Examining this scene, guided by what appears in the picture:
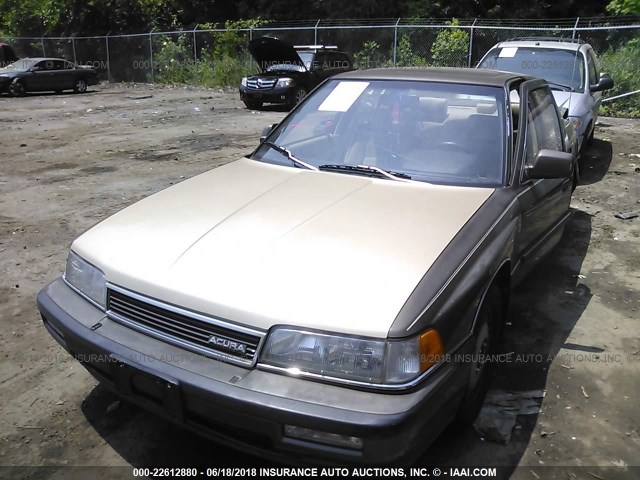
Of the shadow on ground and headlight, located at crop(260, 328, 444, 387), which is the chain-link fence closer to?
the shadow on ground

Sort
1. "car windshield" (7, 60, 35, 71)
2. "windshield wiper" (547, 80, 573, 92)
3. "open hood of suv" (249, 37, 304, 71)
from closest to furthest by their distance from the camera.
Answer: "windshield wiper" (547, 80, 573, 92)
"open hood of suv" (249, 37, 304, 71)
"car windshield" (7, 60, 35, 71)

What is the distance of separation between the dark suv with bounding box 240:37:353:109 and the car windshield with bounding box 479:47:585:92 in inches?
284

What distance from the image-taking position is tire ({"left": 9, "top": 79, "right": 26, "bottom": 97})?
69.3 feet

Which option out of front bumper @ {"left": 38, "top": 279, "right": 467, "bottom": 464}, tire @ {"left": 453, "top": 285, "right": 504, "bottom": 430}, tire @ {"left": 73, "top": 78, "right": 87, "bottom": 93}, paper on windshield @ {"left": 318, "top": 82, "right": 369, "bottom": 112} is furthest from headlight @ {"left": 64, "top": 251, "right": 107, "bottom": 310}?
tire @ {"left": 73, "top": 78, "right": 87, "bottom": 93}

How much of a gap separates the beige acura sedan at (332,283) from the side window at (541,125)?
5 cm

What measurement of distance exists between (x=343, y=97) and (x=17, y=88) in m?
21.0

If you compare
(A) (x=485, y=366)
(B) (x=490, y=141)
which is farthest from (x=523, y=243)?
(A) (x=485, y=366)

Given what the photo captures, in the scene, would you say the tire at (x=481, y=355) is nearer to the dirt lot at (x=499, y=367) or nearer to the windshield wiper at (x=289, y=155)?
the dirt lot at (x=499, y=367)

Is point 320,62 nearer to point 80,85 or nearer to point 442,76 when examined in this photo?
point 80,85

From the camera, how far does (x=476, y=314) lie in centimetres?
260

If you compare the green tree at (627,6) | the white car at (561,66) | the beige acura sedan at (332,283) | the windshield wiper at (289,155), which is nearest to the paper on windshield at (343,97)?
the beige acura sedan at (332,283)

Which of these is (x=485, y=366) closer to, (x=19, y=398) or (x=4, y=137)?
(x=19, y=398)

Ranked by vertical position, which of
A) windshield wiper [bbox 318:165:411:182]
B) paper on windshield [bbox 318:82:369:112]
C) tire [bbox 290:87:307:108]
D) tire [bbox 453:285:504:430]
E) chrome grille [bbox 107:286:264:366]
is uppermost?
paper on windshield [bbox 318:82:369:112]

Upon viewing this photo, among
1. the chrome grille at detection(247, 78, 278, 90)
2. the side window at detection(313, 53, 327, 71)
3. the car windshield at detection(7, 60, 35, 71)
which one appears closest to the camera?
the chrome grille at detection(247, 78, 278, 90)
